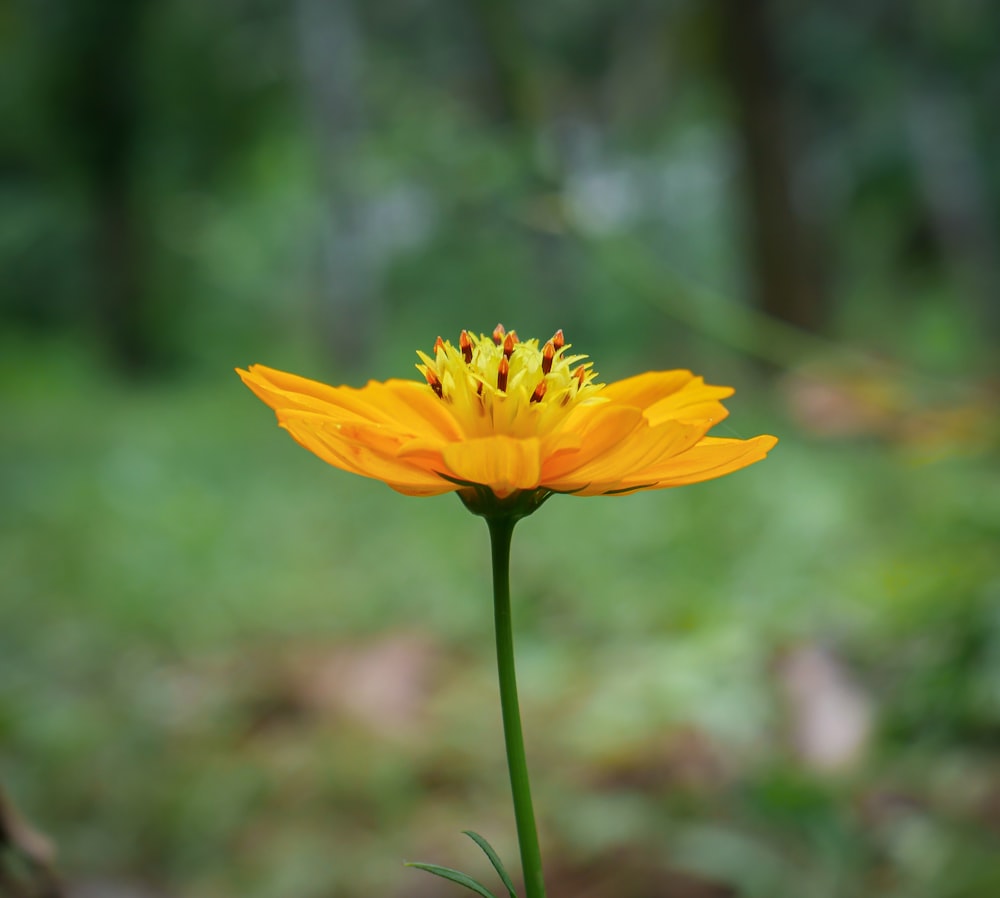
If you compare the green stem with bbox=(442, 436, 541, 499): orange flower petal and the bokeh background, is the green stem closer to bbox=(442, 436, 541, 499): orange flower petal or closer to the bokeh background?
bbox=(442, 436, 541, 499): orange flower petal

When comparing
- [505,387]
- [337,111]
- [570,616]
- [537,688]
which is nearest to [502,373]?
[505,387]

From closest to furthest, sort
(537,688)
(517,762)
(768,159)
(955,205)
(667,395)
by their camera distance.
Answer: (517,762), (667,395), (537,688), (768,159), (955,205)

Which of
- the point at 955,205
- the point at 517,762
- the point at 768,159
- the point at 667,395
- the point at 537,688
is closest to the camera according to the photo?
the point at 517,762

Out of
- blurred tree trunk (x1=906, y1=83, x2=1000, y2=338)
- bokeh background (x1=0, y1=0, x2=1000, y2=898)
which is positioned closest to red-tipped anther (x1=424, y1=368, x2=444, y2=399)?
bokeh background (x1=0, y1=0, x2=1000, y2=898)

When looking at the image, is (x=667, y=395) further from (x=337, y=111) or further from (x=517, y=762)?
(x=337, y=111)

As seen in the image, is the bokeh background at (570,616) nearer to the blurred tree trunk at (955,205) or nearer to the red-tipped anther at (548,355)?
the blurred tree trunk at (955,205)

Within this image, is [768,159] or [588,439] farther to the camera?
[768,159]
